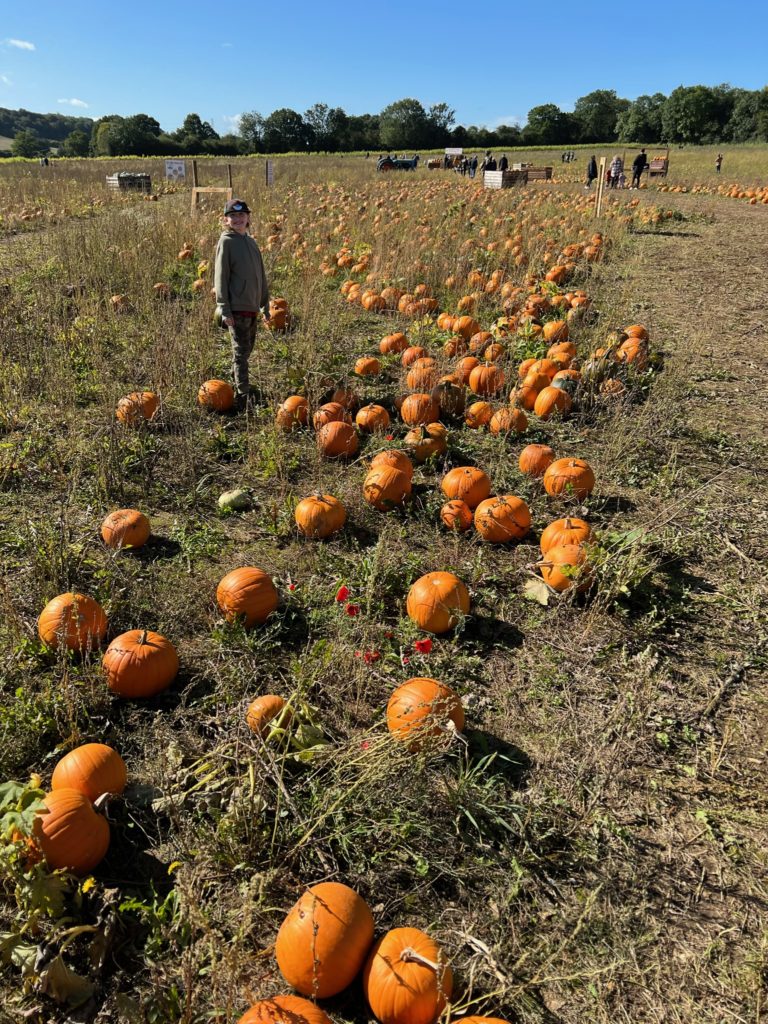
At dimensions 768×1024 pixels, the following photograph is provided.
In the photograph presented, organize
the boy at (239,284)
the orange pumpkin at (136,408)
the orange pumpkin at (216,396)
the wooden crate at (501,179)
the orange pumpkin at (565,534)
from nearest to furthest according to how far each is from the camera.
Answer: the orange pumpkin at (565,534)
the orange pumpkin at (136,408)
the boy at (239,284)
the orange pumpkin at (216,396)
the wooden crate at (501,179)

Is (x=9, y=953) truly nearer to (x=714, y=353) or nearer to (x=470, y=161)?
(x=714, y=353)

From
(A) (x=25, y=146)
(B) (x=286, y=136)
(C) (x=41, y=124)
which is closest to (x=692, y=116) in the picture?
(B) (x=286, y=136)

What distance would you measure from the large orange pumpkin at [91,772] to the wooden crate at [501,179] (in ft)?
86.2

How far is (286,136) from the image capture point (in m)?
77.2

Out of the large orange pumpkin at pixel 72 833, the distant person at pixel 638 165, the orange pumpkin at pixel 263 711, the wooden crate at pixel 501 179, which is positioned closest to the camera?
the large orange pumpkin at pixel 72 833

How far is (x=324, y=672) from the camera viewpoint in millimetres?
3160

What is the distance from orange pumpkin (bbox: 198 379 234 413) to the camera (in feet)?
19.8

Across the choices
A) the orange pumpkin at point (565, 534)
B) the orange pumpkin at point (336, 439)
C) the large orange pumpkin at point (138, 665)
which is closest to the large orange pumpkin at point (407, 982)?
the large orange pumpkin at point (138, 665)

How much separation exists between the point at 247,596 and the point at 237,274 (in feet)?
12.3

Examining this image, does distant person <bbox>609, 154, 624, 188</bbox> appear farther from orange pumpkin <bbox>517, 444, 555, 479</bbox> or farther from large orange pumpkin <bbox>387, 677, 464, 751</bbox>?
large orange pumpkin <bbox>387, 677, 464, 751</bbox>

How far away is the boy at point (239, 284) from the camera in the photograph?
584cm

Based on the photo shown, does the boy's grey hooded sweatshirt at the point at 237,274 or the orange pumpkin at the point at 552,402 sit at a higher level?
the boy's grey hooded sweatshirt at the point at 237,274

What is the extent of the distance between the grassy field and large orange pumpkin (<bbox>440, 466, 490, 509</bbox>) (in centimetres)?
27

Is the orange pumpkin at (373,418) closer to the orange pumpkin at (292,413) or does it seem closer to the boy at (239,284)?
the orange pumpkin at (292,413)
